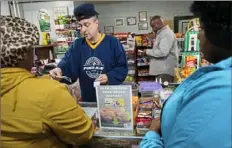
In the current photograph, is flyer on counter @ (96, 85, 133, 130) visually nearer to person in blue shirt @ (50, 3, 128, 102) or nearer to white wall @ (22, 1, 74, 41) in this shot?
person in blue shirt @ (50, 3, 128, 102)

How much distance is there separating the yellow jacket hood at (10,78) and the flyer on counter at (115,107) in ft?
1.26

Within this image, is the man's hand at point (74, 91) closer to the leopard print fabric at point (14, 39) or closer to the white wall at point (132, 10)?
the leopard print fabric at point (14, 39)

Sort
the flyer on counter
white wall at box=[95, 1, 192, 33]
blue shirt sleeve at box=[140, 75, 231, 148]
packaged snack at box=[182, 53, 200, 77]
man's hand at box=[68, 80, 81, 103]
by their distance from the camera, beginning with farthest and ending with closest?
1. white wall at box=[95, 1, 192, 33]
2. packaged snack at box=[182, 53, 200, 77]
3. man's hand at box=[68, 80, 81, 103]
4. the flyer on counter
5. blue shirt sleeve at box=[140, 75, 231, 148]

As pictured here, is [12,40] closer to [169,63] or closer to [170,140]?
[170,140]

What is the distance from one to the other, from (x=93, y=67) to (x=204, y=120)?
5.00 feet

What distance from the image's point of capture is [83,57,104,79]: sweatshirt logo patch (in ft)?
6.77

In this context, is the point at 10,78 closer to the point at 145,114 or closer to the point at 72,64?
the point at 145,114

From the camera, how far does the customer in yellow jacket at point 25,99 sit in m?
0.90

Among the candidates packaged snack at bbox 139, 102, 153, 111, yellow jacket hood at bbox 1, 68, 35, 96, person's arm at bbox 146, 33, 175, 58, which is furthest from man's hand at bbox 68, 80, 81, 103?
person's arm at bbox 146, 33, 175, 58

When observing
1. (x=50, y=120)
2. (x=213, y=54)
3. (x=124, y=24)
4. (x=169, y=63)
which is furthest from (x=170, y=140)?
(x=124, y=24)

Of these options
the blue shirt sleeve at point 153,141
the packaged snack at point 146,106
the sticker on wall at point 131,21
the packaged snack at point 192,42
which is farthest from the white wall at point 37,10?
the blue shirt sleeve at point 153,141

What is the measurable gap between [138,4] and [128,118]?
5.79 meters

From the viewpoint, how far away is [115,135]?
1.21m

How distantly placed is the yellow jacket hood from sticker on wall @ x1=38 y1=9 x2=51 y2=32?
411 centimetres
